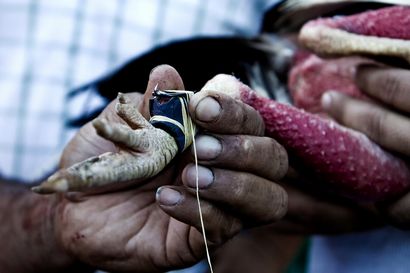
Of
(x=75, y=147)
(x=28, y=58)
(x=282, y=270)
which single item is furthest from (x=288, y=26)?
(x=282, y=270)

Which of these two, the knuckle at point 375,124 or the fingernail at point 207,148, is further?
the knuckle at point 375,124

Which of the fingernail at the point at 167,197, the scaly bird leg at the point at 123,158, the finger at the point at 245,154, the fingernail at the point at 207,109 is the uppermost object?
the fingernail at the point at 207,109

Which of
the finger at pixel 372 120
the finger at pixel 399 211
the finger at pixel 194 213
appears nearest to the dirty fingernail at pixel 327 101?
the finger at pixel 372 120

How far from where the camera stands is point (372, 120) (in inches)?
28.6

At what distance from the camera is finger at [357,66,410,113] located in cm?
69

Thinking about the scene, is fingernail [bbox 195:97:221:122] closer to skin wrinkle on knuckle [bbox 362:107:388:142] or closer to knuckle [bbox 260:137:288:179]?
knuckle [bbox 260:137:288:179]

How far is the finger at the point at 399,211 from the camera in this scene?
72 cm

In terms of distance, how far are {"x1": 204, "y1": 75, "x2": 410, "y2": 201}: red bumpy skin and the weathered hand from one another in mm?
35

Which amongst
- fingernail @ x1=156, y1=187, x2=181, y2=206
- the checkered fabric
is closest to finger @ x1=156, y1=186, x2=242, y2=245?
fingernail @ x1=156, y1=187, x2=181, y2=206

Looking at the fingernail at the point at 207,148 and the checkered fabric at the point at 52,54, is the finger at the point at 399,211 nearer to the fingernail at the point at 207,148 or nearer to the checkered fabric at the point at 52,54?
the fingernail at the point at 207,148

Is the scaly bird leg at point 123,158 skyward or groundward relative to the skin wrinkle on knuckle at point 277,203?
skyward

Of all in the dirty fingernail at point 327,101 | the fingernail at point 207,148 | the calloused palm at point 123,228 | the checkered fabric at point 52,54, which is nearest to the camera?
the fingernail at point 207,148

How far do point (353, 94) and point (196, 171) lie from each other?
0.35m

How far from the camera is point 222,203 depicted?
557 millimetres
